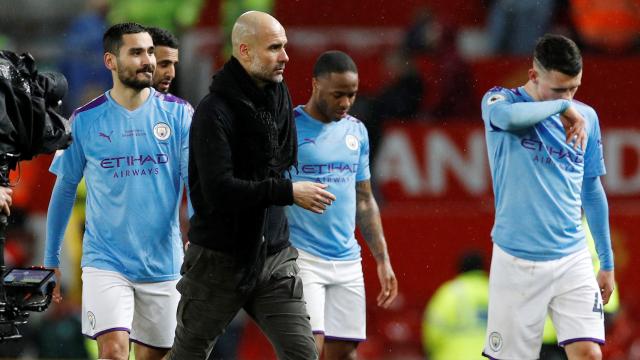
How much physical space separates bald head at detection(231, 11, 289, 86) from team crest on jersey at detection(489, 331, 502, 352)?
1.78 meters

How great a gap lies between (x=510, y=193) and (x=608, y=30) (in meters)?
5.06

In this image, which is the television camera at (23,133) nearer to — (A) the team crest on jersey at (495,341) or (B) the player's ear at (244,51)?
(B) the player's ear at (244,51)

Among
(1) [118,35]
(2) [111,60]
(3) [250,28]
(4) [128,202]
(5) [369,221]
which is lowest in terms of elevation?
(5) [369,221]

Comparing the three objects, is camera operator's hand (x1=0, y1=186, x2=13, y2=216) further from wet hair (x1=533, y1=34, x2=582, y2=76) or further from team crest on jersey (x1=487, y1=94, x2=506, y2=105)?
wet hair (x1=533, y1=34, x2=582, y2=76)

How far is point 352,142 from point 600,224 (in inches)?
53.7

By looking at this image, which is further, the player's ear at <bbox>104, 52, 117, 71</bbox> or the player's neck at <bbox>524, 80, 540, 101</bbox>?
the player's ear at <bbox>104, 52, 117, 71</bbox>

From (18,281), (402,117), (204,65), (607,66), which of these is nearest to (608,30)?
(607,66)

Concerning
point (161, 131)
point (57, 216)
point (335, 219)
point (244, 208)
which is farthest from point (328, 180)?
point (244, 208)

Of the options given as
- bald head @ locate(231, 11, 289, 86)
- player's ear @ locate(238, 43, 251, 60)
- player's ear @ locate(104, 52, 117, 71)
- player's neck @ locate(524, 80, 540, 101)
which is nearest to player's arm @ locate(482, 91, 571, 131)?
player's neck @ locate(524, 80, 540, 101)

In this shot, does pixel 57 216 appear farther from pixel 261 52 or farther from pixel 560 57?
pixel 560 57

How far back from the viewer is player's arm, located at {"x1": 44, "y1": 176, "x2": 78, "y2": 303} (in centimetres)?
688

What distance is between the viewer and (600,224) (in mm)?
6781

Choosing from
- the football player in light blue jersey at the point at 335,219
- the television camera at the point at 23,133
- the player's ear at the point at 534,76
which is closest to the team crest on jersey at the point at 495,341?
the football player in light blue jersey at the point at 335,219

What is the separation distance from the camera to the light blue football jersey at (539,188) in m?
6.59
